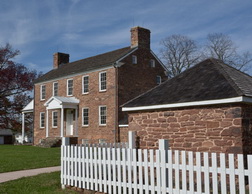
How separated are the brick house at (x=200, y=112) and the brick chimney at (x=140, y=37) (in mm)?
13569

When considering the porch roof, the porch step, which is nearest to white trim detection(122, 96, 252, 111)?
the porch roof

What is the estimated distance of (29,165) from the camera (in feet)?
41.8

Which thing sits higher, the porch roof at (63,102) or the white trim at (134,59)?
the white trim at (134,59)

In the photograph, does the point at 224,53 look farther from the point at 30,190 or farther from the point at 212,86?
the point at 30,190

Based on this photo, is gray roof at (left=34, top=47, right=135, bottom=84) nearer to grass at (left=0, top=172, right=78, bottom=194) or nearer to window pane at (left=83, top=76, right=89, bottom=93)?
window pane at (left=83, top=76, right=89, bottom=93)

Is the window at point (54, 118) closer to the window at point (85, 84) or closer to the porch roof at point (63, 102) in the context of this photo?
the porch roof at point (63, 102)

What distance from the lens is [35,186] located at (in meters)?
8.33

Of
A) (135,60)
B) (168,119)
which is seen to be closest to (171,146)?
(168,119)

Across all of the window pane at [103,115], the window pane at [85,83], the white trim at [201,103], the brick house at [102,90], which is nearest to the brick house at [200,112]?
the white trim at [201,103]

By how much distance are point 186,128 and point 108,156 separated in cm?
345

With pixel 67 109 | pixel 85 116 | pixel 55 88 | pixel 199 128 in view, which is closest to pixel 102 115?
pixel 85 116

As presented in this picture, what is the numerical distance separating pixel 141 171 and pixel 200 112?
367cm

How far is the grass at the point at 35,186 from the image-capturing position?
7781 millimetres

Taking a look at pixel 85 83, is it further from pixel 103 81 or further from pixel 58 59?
pixel 58 59
